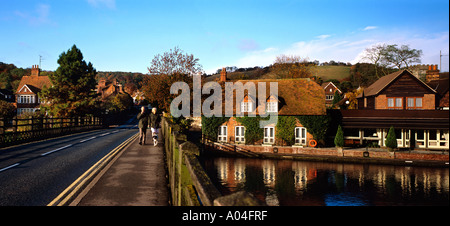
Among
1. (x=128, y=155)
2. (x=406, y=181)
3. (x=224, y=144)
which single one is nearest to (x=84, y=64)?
(x=224, y=144)

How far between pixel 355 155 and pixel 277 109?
1158cm

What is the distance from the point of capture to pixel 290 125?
39.6 meters

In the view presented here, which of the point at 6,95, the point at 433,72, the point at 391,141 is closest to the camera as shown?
the point at 391,141

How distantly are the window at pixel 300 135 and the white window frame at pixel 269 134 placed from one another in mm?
3234

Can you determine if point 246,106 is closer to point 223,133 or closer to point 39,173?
point 223,133

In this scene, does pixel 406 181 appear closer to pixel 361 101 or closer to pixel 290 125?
pixel 290 125

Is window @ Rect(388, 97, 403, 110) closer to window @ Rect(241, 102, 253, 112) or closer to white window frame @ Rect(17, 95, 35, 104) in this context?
window @ Rect(241, 102, 253, 112)

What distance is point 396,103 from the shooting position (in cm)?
4447

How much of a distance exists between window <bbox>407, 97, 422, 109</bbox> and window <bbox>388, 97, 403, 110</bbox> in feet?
3.55

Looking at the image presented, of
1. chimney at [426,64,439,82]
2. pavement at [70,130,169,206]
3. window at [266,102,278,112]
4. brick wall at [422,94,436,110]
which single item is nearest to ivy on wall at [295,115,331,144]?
window at [266,102,278,112]

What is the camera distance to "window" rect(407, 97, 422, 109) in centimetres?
4362

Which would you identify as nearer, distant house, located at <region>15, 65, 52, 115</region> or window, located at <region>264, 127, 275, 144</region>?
window, located at <region>264, 127, 275, 144</region>

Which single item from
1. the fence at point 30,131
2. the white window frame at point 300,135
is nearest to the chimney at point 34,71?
the fence at point 30,131

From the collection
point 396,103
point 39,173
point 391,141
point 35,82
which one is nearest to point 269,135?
point 391,141
